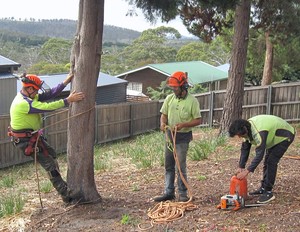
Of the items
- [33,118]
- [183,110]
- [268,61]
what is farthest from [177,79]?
[268,61]

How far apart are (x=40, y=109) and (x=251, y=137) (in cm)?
283

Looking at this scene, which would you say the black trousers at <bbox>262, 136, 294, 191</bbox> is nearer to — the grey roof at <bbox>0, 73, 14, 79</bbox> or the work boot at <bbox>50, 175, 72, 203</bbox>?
the work boot at <bbox>50, 175, 72, 203</bbox>

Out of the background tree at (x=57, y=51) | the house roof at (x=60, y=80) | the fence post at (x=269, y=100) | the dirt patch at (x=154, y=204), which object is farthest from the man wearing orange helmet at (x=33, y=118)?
the background tree at (x=57, y=51)

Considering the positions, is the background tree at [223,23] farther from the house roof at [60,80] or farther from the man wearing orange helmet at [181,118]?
the house roof at [60,80]

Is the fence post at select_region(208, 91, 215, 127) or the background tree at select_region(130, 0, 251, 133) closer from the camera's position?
the background tree at select_region(130, 0, 251, 133)

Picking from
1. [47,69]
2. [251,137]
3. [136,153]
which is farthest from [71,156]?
[47,69]

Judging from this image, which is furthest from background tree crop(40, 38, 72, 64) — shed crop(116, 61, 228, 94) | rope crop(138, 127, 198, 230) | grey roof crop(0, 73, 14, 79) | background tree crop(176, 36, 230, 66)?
rope crop(138, 127, 198, 230)

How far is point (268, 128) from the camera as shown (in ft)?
17.7

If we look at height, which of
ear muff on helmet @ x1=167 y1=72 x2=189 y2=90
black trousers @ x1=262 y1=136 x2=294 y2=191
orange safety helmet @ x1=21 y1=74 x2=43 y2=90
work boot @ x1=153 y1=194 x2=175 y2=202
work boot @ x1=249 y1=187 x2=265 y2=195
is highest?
ear muff on helmet @ x1=167 y1=72 x2=189 y2=90

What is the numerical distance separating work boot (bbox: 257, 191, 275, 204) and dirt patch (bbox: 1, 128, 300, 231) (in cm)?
7

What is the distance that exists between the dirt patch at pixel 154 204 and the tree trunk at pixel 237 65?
13.9ft

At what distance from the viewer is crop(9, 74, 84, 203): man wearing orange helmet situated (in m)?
5.63

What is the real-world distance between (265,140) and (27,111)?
3.20 meters

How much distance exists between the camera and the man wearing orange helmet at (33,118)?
563 cm
